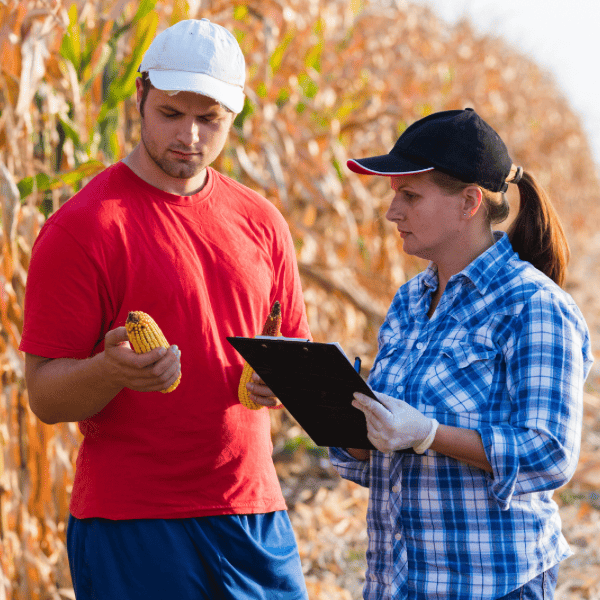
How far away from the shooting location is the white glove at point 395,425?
4.68 ft

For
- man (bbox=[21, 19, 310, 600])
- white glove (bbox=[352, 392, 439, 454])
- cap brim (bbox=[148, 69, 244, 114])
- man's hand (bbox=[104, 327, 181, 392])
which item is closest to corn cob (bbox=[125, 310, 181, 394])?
man's hand (bbox=[104, 327, 181, 392])

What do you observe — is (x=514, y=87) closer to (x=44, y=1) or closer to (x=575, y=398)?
(x=44, y=1)

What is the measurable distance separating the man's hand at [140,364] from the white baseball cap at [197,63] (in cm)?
54

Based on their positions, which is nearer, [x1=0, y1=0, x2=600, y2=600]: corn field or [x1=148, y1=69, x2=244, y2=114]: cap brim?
[x1=148, y1=69, x2=244, y2=114]: cap brim

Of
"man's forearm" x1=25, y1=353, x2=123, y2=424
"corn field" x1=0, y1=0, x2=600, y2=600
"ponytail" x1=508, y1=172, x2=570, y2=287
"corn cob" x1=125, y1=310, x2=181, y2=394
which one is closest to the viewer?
"corn cob" x1=125, y1=310, x2=181, y2=394

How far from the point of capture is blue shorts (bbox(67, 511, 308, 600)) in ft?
5.20

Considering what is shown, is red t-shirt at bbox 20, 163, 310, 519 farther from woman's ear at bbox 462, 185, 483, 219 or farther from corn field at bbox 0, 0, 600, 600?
corn field at bbox 0, 0, 600, 600

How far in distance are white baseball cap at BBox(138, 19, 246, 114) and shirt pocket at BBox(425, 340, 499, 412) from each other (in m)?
0.71

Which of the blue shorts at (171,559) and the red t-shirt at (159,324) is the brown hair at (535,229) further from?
the blue shorts at (171,559)

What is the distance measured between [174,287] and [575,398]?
2.70ft

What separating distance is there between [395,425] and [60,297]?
0.70 meters

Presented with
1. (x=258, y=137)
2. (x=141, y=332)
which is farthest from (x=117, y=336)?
(x=258, y=137)

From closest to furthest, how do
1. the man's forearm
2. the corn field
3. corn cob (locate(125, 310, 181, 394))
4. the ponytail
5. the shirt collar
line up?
corn cob (locate(125, 310, 181, 394)) → the man's forearm → the shirt collar → the ponytail → the corn field

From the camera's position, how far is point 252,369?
1.66 metres
